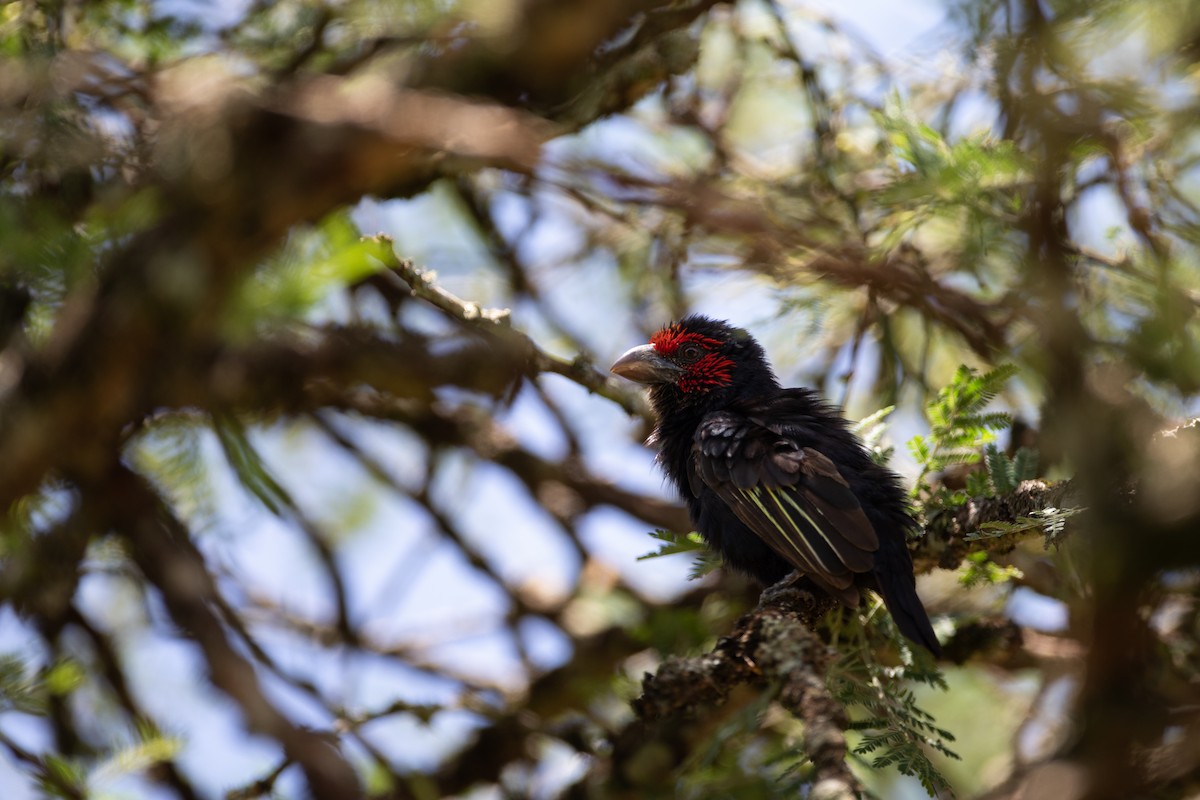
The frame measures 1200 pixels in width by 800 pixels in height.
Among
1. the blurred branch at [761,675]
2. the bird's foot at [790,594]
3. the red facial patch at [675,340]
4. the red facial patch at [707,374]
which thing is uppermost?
the red facial patch at [675,340]

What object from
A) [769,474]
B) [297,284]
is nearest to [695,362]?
[769,474]

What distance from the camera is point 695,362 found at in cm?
498

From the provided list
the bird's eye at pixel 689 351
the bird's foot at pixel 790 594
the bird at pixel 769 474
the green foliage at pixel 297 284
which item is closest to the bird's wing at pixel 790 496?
the bird at pixel 769 474

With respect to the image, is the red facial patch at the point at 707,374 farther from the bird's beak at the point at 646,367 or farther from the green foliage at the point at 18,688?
the green foliage at the point at 18,688

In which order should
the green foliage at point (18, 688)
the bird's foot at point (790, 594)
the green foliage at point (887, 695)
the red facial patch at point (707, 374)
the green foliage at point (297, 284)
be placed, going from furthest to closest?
the red facial patch at point (707, 374), the bird's foot at point (790, 594), the green foliage at point (18, 688), the green foliage at point (887, 695), the green foliage at point (297, 284)

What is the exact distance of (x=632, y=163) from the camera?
3.54 metres

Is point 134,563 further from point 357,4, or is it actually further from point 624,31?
point 624,31

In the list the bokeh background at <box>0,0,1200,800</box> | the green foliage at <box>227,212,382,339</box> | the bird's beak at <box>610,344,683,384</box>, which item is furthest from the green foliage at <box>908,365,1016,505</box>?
the green foliage at <box>227,212,382,339</box>

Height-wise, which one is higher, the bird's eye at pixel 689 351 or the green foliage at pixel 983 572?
the bird's eye at pixel 689 351

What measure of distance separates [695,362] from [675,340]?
0.50 feet

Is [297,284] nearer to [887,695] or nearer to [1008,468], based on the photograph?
[887,695]

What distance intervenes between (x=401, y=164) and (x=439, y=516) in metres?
2.59

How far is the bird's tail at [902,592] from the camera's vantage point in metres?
3.32

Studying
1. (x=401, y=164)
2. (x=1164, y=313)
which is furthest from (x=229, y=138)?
(x=1164, y=313)
